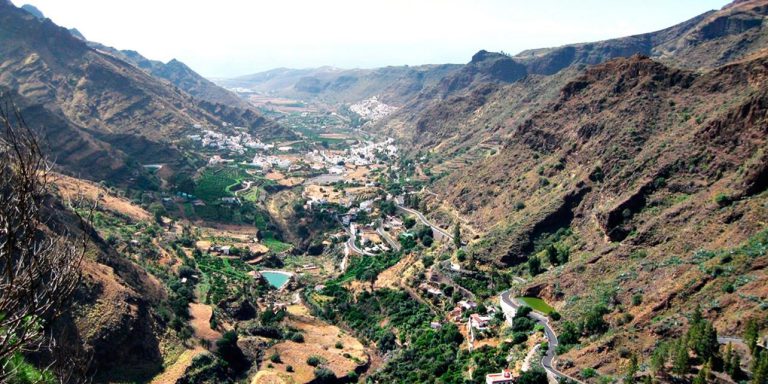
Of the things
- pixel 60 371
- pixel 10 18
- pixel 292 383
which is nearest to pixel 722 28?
pixel 292 383

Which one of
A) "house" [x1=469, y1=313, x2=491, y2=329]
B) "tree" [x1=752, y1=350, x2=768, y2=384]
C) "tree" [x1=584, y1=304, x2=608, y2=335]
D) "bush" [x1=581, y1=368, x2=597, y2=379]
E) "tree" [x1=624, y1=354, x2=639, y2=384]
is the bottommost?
"house" [x1=469, y1=313, x2=491, y2=329]

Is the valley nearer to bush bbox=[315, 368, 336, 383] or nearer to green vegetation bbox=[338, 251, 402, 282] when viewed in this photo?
bush bbox=[315, 368, 336, 383]

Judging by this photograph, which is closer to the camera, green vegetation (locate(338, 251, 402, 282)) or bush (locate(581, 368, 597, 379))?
bush (locate(581, 368, 597, 379))

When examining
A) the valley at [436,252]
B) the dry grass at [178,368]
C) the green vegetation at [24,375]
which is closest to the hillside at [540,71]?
the valley at [436,252]

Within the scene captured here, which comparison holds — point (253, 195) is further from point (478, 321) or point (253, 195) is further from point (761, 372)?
point (761, 372)

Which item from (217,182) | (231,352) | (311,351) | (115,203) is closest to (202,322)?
(231,352)

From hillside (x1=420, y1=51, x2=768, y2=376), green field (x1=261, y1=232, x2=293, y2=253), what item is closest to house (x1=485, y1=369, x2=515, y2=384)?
hillside (x1=420, y1=51, x2=768, y2=376)

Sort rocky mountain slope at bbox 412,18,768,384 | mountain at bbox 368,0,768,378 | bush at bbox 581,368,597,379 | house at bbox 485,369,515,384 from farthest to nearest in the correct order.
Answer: mountain at bbox 368,0,768,378
rocky mountain slope at bbox 412,18,768,384
house at bbox 485,369,515,384
bush at bbox 581,368,597,379
